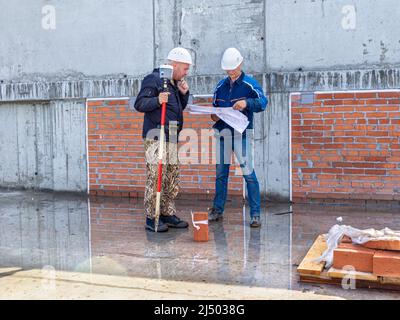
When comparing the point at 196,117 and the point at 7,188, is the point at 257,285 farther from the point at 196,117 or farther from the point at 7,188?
the point at 7,188

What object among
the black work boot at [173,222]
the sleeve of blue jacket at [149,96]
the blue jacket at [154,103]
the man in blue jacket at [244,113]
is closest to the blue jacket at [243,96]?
the man in blue jacket at [244,113]

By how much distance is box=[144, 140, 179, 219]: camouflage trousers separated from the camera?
19.7ft

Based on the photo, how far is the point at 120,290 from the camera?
4.10m

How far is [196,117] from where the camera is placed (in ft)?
26.6

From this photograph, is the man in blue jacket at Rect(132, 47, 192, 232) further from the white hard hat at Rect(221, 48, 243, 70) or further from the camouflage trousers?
the white hard hat at Rect(221, 48, 243, 70)

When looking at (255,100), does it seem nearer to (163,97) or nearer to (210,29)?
(163,97)

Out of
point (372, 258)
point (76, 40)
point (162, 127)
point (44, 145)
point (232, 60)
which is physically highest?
point (76, 40)

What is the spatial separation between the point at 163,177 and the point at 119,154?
2625mm

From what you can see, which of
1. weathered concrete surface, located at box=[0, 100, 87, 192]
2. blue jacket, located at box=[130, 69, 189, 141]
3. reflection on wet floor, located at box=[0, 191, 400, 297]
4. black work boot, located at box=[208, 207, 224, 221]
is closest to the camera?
reflection on wet floor, located at box=[0, 191, 400, 297]

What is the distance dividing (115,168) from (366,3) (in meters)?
4.64

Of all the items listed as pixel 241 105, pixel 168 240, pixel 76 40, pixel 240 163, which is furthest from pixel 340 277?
pixel 76 40

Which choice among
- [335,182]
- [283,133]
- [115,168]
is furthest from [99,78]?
[335,182]

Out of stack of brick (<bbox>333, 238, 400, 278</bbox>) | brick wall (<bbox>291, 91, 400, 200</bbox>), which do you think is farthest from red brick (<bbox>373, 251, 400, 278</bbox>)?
brick wall (<bbox>291, 91, 400, 200</bbox>)

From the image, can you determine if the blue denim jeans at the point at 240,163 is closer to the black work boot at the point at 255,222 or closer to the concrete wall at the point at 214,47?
the black work boot at the point at 255,222
